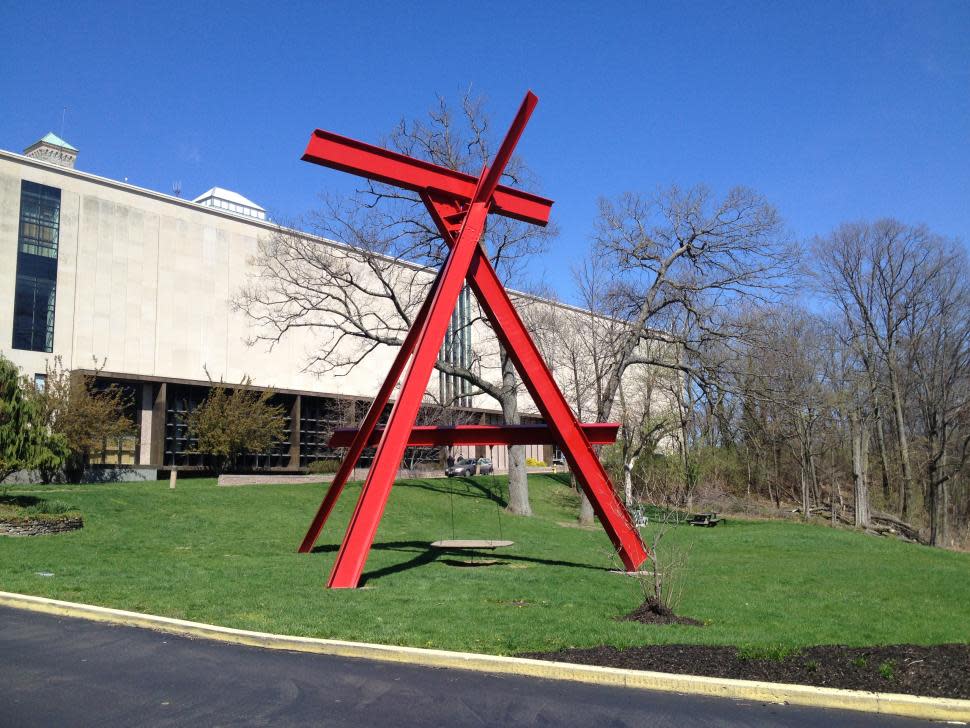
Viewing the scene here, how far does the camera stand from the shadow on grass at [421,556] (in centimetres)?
1459

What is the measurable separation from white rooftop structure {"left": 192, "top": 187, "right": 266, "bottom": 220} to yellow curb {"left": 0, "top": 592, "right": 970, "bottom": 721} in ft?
149

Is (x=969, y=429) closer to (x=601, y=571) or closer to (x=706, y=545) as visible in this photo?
(x=706, y=545)

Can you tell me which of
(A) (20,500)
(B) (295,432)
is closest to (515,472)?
(A) (20,500)

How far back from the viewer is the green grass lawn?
910cm

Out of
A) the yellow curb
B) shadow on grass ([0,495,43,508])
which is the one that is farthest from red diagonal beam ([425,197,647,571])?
shadow on grass ([0,495,43,508])

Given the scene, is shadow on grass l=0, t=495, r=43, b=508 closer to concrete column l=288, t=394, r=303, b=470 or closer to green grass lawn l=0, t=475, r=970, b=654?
green grass lawn l=0, t=475, r=970, b=654

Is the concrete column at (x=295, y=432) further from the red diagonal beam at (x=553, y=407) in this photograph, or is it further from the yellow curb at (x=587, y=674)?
the yellow curb at (x=587, y=674)

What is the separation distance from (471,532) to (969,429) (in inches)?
1173

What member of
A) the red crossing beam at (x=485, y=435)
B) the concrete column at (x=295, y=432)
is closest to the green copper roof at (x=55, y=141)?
the concrete column at (x=295, y=432)

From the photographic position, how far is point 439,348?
13.3m

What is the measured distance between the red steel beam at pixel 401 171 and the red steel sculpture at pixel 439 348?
0.06 ft

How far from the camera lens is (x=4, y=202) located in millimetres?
34906

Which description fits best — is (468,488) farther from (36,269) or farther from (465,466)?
(36,269)

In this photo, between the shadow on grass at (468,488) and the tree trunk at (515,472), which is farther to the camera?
the shadow on grass at (468,488)
